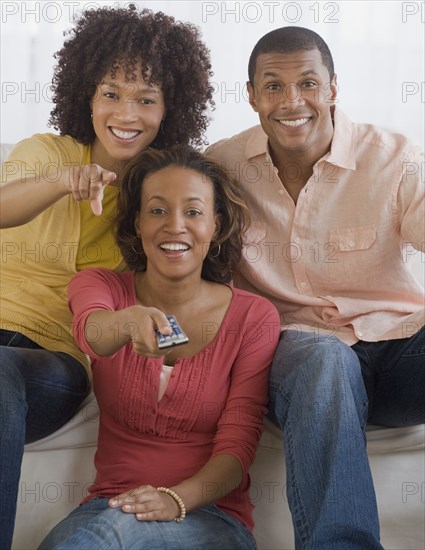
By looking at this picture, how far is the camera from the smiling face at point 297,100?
169 cm

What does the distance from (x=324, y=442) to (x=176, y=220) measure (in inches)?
18.4

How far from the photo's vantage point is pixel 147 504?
4.25ft

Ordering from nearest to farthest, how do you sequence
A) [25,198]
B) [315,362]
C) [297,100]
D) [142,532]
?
[142,532] → [315,362] → [25,198] → [297,100]

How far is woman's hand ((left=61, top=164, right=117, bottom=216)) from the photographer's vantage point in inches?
57.9

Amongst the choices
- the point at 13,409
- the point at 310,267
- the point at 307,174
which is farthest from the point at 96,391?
the point at 307,174

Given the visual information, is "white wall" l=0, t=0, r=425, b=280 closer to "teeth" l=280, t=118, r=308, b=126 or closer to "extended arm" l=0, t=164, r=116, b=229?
"teeth" l=280, t=118, r=308, b=126

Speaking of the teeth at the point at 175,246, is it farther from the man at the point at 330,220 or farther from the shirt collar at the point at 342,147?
the shirt collar at the point at 342,147

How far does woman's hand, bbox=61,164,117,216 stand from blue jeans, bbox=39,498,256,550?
0.48 metres

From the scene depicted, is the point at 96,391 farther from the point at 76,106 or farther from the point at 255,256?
the point at 76,106

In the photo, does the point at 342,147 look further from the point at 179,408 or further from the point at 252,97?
the point at 179,408

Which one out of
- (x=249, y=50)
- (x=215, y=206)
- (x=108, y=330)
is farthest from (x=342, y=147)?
(x=249, y=50)

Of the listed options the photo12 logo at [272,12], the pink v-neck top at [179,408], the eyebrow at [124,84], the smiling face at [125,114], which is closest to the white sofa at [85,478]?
the pink v-neck top at [179,408]

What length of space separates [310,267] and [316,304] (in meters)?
0.07

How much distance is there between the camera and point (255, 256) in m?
1.73
